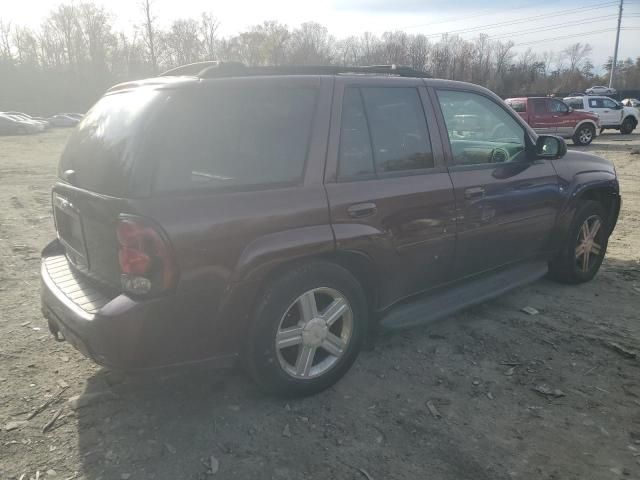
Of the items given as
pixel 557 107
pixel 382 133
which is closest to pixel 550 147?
pixel 382 133

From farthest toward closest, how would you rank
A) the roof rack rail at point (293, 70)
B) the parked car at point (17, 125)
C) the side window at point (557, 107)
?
the parked car at point (17, 125), the side window at point (557, 107), the roof rack rail at point (293, 70)

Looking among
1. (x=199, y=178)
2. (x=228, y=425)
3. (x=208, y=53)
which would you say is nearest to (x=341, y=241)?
(x=199, y=178)

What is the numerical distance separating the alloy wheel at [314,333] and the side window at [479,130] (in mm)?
1425

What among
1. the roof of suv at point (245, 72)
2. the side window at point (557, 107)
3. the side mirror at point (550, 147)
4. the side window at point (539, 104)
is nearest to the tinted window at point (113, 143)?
the roof of suv at point (245, 72)

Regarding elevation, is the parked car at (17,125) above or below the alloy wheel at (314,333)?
above

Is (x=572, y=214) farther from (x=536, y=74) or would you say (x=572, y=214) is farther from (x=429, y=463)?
(x=536, y=74)

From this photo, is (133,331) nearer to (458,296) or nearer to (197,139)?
(197,139)

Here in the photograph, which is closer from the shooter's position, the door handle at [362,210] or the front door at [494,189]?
the door handle at [362,210]

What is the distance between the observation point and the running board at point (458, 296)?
333cm

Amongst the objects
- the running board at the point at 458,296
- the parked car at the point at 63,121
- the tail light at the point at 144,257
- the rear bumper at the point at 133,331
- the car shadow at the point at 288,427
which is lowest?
the car shadow at the point at 288,427

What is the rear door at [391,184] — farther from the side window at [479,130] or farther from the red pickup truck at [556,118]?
the red pickup truck at [556,118]

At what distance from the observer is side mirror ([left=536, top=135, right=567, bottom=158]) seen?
410 centimetres

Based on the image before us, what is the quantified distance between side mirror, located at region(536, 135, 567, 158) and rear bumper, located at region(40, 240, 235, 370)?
304 centimetres

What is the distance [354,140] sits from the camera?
3064 millimetres
